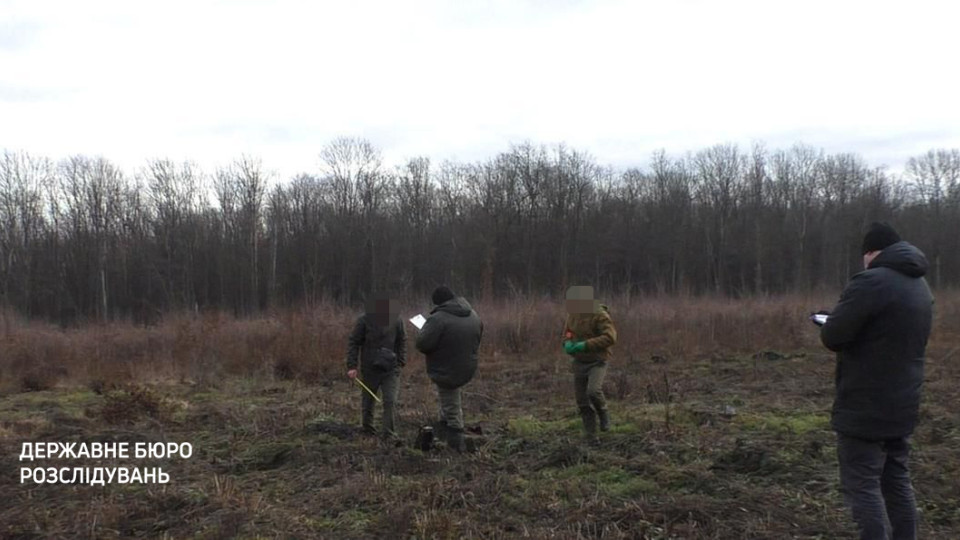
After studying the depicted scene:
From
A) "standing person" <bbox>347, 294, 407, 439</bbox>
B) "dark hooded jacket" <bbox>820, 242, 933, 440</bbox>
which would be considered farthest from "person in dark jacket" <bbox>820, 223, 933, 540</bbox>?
"standing person" <bbox>347, 294, 407, 439</bbox>

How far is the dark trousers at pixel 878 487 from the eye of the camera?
154 inches

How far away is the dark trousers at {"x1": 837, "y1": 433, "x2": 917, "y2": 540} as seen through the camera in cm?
390

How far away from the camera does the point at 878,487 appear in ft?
13.0

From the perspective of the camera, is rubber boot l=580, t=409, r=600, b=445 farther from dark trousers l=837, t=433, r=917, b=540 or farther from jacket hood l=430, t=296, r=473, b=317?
dark trousers l=837, t=433, r=917, b=540

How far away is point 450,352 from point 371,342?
3.74 feet

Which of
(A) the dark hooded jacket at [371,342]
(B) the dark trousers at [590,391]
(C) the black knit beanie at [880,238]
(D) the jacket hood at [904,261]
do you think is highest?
(C) the black knit beanie at [880,238]

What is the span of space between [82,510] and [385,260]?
45445 millimetres

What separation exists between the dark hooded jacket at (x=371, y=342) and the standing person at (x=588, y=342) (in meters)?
1.91

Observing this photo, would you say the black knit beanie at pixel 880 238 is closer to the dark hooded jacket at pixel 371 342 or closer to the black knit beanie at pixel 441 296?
the black knit beanie at pixel 441 296

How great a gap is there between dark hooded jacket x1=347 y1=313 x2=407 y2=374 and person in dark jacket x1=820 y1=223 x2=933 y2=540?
16.4 feet

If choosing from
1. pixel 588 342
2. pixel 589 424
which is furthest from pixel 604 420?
pixel 588 342

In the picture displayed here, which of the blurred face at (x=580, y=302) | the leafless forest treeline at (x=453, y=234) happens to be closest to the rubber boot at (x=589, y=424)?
the blurred face at (x=580, y=302)

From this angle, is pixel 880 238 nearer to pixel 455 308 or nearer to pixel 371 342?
pixel 455 308

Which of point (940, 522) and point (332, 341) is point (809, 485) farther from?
point (332, 341)
